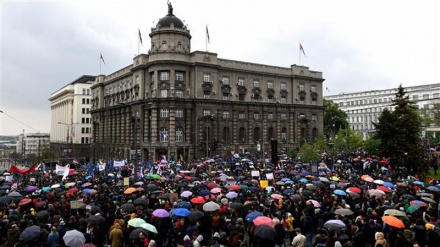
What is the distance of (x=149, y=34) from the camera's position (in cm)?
6462

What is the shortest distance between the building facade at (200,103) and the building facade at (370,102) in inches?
1804

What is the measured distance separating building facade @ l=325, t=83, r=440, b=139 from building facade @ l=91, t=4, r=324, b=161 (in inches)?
1804

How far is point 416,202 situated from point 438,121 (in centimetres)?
5354

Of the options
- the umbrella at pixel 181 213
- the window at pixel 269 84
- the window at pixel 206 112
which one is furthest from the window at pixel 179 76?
the umbrella at pixel 181 213

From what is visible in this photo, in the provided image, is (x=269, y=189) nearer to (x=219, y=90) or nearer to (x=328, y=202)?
(x=328, y=202)

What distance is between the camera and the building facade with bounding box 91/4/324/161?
60688 mm

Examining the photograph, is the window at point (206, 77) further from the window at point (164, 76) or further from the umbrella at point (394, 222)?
the umbrella at point (394, 222)

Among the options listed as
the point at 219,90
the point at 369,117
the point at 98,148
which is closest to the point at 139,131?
the point at 98,148

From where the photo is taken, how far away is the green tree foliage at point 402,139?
113 feet

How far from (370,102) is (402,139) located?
3732 inches

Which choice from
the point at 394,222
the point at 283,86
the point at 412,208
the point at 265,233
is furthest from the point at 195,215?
the point at 283,86

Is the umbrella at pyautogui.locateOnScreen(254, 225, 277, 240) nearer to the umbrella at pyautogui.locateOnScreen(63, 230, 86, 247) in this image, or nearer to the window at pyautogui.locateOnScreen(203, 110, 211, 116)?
the umbrella at pyautogui.locateOnScreen(63, 230, 86, 247)

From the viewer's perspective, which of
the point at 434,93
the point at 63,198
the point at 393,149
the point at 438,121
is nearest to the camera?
the point at 63,198

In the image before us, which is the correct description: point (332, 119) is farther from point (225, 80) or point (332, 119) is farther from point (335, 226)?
point (335, 226)
